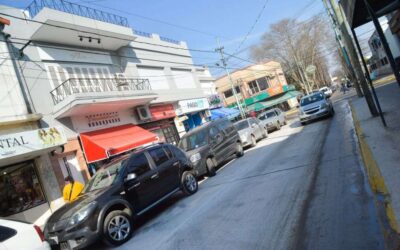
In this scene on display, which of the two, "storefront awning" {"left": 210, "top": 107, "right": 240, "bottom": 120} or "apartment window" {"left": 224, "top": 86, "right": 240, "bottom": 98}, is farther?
"apartment window" {"left": 224, "top": 86, "right": 240, "bottom": 98}

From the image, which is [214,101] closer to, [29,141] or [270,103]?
[29,141]

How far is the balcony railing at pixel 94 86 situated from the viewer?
614 inches

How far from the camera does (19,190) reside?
1307 cm

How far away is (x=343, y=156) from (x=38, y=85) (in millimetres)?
12397

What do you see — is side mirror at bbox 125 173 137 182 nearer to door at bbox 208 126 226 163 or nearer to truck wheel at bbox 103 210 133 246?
truck wheel at bbox 103 210 133 246

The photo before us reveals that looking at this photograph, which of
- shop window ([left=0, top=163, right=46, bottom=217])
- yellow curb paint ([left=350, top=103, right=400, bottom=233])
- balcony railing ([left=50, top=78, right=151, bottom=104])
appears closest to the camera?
yellow curb paint ([left=350, top=103, right=400, bottom=233])

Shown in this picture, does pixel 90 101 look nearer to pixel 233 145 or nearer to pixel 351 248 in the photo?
pixel 233 145

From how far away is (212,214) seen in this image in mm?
7094

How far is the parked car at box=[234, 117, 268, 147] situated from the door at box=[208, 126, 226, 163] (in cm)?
336

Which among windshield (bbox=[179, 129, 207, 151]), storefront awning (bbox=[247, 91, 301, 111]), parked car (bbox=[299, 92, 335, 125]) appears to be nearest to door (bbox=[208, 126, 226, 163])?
windshield (bbox=[179, 129, 207, 151])

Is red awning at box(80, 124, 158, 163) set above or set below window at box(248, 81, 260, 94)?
below

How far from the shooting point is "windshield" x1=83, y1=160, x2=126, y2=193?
26.6 feet

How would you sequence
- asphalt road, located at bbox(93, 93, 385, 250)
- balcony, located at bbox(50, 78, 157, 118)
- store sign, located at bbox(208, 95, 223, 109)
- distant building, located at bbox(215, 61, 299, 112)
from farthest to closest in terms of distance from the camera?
distant building, located at bbox(215, 61, 299, 112), store sign, located at bbox(208, 95, 223, 109), balcony, located at bbox(50, 78, 157, 118), asphalt road, located at bbox(93, 93, 385, 250)

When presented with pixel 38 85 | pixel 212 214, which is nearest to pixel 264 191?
pixel 212 214
